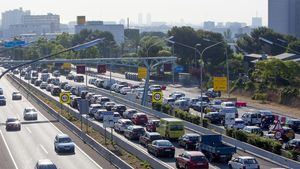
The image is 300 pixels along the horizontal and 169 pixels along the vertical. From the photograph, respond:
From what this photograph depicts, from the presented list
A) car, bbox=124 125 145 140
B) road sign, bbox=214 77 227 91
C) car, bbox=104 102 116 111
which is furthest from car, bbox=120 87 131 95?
car, bbox=124 125 145 140

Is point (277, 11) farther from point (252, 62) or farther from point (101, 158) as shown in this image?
point (101, 158)

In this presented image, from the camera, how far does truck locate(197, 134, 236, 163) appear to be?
4103cm

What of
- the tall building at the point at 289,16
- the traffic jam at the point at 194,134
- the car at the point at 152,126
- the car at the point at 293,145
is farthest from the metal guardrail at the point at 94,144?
the tall building at the point at 289,16

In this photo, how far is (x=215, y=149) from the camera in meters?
41.2

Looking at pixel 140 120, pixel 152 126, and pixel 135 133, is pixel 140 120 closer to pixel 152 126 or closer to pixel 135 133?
pixel 152 126

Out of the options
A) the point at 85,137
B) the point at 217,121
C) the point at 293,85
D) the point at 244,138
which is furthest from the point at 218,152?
the point at 293,85

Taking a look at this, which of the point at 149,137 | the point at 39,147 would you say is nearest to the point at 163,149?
the point at 149,137

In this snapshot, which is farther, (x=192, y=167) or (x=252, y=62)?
(x=252, y=62)

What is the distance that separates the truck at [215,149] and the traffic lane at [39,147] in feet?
22.9

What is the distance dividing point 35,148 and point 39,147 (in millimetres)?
541

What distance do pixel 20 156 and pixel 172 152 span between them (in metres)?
10.2

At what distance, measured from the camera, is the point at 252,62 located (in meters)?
116

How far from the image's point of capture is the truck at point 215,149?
41031mm

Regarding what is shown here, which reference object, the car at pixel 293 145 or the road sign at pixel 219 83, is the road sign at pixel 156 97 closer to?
the road sign at pixel 219 83
